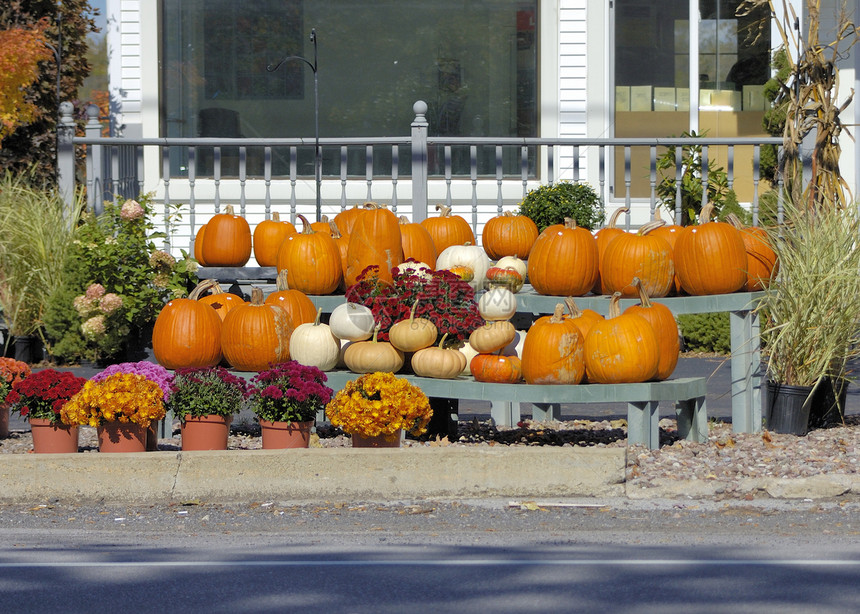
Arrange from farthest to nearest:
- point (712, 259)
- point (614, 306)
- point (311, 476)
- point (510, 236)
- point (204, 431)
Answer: point (510, 236), point (712, 259), point (614, 306), point (204, 431), point (311, 476)

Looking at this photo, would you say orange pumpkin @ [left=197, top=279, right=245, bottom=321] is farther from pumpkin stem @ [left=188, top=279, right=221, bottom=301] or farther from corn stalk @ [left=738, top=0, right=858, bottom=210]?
corn stalk @ [left=738, top=0, right=858, bottom=210]

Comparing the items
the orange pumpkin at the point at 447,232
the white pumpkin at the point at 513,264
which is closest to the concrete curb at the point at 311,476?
the white pumpkin at the point at 513,264

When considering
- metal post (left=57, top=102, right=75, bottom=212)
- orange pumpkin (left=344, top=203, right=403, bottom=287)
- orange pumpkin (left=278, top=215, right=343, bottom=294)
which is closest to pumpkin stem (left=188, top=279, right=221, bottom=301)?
orange pumpkin (left=278, top=215, right=343, bottom=294)

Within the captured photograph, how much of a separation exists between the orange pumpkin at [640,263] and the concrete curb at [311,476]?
1.88 meters

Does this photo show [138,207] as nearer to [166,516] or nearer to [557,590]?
[166,516]

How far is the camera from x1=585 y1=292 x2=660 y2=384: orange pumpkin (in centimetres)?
737

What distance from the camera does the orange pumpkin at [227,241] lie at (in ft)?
32.7

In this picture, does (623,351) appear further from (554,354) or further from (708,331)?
(708,331)

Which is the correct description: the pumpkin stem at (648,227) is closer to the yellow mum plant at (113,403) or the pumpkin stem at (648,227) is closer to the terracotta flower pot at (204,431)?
the terracotta flower pot at (204,431)

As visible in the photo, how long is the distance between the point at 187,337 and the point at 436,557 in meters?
3.44

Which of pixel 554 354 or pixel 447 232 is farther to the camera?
pixel 447 232

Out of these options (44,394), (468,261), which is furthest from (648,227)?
(44,394)

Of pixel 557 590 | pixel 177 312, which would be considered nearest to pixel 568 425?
pixel 177 312

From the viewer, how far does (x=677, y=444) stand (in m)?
7.75
